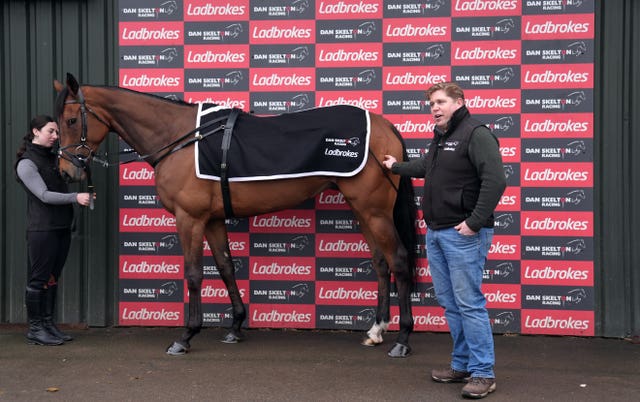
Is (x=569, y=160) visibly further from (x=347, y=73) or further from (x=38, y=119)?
(x=38, y=119)

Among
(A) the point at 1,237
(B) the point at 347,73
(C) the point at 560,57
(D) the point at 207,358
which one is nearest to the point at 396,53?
(B) the point at 347,73

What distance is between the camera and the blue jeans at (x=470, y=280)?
3461mm

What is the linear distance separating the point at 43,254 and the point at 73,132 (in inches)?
39.1

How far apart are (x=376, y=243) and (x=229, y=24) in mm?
2304

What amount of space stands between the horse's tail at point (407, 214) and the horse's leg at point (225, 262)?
1.39 meters

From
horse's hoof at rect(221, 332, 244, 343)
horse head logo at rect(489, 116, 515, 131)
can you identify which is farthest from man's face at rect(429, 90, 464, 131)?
horse's hoof at rect(221, 332, 244, 343)

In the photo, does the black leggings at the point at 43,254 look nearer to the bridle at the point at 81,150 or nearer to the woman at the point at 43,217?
the woman at the point at 43,217

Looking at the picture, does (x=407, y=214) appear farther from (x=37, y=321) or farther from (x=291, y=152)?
(x=37, y=321)

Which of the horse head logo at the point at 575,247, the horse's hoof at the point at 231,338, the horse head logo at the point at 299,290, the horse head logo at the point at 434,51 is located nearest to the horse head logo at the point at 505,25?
the horse head logo at the point at 434,51

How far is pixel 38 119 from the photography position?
4.57 metres

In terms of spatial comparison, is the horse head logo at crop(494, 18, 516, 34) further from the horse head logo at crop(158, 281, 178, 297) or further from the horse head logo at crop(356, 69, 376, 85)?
the horse head logo at crop(158, 281, 178, 297)

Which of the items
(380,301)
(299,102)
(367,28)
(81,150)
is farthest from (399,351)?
(81,150)

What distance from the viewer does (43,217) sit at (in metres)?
4.68

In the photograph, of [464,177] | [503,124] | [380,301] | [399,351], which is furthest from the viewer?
[503,124]
